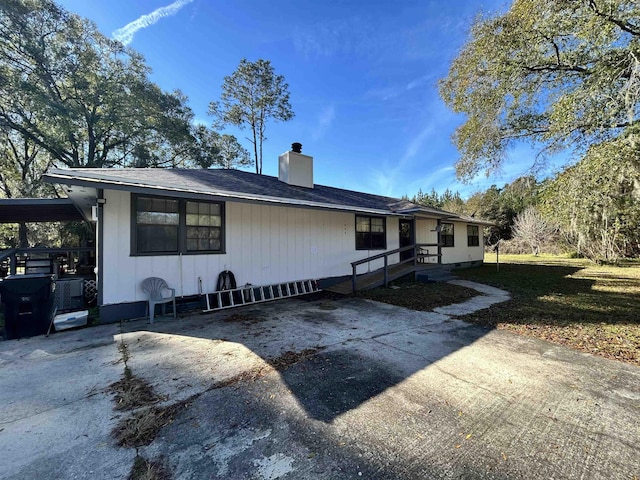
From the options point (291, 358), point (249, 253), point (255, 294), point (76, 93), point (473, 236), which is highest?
point (76, 93)

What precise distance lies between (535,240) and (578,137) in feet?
71.0

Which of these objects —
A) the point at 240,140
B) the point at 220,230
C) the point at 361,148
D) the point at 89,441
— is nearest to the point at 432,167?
the point at 361,148

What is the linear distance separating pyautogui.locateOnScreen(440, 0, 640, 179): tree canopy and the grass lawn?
3584 millimetres

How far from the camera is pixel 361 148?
61.2 feet

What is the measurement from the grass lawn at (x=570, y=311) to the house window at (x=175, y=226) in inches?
176

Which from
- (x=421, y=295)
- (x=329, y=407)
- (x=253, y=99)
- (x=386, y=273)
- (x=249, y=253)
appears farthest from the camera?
(x=253, y=99)

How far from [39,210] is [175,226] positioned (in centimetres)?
571

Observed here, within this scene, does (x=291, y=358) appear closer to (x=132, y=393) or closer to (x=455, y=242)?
(x=132, y=393)

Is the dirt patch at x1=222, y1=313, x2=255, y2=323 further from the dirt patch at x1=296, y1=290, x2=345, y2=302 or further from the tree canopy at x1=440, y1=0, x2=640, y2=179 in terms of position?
the tree canopy at x1=440, y1=0, x2=640, y2=179

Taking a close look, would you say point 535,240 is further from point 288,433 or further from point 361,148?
point 288,433

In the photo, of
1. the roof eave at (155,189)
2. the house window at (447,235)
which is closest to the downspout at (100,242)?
the roof eave at (155,189)

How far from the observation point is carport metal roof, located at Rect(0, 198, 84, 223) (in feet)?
22.2

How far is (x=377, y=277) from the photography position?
900 cm

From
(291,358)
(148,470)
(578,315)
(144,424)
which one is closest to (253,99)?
(291,358)
